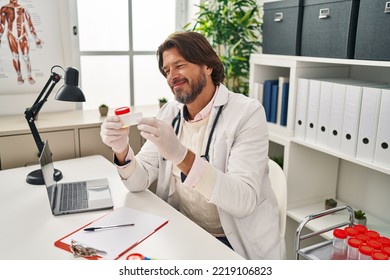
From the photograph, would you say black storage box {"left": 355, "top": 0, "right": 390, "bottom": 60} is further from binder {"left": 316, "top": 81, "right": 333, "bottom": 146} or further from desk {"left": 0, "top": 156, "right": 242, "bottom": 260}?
desk {"left": 0, "top": 156, "right": 242, "bottom": 260}

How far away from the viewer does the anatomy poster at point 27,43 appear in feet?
6.97

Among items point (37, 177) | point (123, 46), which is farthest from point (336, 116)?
point (123, 46)

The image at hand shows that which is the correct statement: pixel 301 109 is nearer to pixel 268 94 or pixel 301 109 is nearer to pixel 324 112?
pixel 324 112

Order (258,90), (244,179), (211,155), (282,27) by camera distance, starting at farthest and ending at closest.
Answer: (258,90) → (282,27) → (211,155) → (244,179)

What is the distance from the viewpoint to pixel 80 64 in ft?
8.31

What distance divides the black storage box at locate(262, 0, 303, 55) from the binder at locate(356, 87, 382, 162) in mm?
498

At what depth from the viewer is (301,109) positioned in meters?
1.95

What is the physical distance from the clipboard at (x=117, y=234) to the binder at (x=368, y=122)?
94cm

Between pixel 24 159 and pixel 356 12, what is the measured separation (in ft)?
5.74

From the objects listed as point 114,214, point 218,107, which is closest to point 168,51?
point 218,107

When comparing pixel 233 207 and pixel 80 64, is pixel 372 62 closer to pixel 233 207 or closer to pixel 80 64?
pixel 233 207

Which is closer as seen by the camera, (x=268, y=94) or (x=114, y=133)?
(x=114, y=133)

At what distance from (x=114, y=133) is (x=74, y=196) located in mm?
336

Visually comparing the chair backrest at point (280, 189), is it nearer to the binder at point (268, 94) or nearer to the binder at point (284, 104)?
the binder at point (284, 104)
